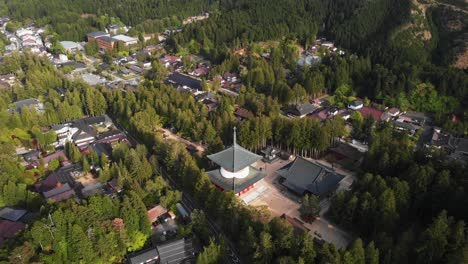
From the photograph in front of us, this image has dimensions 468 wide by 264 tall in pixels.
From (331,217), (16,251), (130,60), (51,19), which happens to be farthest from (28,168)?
(51,19)

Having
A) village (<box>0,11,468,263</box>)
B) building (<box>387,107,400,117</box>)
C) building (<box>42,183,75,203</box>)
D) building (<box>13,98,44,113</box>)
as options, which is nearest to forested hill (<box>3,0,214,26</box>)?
village (<box>0,11,468,263</box>)

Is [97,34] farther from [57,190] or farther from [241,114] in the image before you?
[57,190]

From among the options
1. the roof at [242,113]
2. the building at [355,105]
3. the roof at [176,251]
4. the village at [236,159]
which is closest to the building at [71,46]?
the village at [236,159]

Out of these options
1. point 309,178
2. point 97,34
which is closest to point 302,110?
point 309,178

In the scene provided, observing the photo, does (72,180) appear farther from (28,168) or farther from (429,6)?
(429,6)

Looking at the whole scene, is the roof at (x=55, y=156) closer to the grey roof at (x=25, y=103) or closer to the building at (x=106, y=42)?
the grey roof at (x=25, y=103)

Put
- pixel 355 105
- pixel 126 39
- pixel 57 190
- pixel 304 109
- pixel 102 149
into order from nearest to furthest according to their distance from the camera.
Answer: pixel 57 190
pixel 102 149
pixel 304 109
pixel 355 105
pixel 126 39
